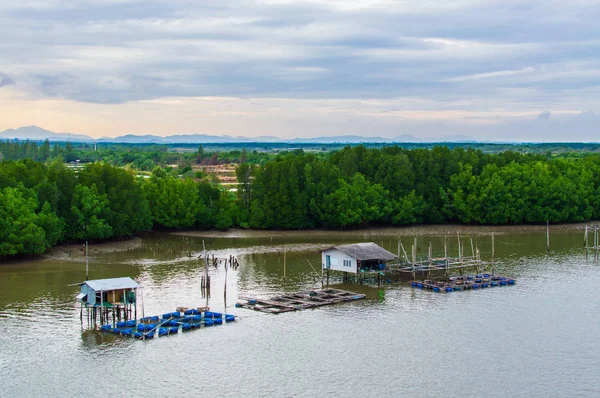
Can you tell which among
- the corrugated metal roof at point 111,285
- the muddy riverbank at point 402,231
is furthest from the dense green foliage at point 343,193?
the corrugated metal roof at point 111,285

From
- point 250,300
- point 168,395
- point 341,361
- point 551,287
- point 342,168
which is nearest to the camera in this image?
point 168,395

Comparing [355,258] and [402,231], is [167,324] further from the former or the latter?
Answer: [402,231]

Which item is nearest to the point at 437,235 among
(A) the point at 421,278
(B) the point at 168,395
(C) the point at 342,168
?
(C) the point at 342,168

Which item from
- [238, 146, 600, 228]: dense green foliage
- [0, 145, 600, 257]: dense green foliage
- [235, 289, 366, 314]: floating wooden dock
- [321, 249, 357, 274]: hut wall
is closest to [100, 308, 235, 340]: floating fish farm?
[235, 289, 366, 314]: floating wooden dock

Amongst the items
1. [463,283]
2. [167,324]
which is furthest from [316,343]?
[463,283]

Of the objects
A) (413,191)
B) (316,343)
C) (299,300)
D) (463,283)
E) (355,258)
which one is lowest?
(316,343)

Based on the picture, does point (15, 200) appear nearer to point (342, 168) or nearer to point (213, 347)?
point (213, 347)

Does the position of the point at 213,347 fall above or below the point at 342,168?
below

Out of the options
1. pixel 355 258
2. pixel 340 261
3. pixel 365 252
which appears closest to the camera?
pixel 355 258
